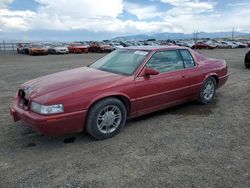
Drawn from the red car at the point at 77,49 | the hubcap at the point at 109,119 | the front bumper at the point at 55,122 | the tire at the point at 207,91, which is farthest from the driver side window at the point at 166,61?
the red car at the point at 77,49

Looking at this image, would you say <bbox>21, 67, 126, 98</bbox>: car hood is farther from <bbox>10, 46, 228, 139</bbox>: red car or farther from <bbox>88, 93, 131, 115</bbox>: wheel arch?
<bbox>88, 93, 131, 115</bbox>: wheel arch

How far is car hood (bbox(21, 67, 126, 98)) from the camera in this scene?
3.72 metres

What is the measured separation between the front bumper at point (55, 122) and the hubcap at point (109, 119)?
12.5 inches

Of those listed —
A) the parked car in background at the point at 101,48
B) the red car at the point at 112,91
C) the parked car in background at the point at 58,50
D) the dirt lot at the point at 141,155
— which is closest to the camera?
the dirt lot at the point at 141,155

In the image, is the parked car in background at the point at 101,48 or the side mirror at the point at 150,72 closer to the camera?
the side mirror at the point at 150,72

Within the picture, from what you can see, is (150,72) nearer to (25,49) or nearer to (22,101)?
(22,101)

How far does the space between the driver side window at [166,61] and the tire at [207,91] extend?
3.04 feet

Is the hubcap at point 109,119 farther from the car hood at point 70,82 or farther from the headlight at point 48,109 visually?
the headlight at point 48,109

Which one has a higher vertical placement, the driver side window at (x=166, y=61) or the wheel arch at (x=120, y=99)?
the driver side window at (x=166, y=61)

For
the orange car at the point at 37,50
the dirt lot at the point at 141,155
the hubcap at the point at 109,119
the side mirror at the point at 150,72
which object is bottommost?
the dirt lot at the point at 141,155

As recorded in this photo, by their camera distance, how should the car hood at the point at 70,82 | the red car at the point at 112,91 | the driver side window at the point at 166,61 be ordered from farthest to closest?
the driver side window at the point at 166,61
the car hood at the point at 70,82
the red car at the point at 112,91

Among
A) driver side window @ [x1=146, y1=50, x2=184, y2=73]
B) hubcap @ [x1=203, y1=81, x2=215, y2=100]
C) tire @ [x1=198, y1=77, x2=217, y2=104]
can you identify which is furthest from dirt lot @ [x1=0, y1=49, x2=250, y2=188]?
driver side window @ [x1=146, y1=50, x2=184, y2=73]

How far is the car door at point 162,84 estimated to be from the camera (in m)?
4.36

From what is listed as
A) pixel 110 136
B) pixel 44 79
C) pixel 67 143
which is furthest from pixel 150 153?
pixel 44 79
